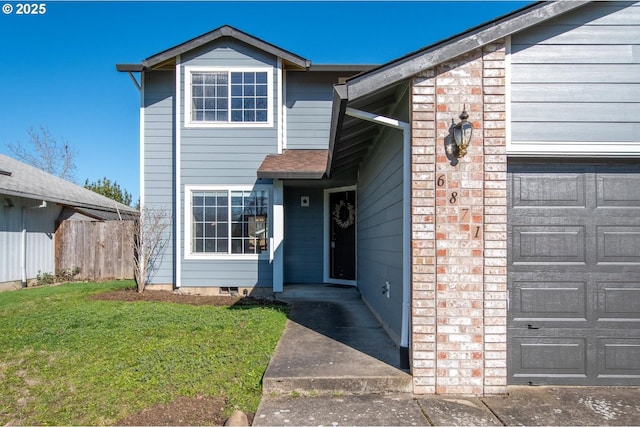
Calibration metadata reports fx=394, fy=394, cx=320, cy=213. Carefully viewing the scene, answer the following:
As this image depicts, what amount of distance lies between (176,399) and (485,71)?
4008 mm

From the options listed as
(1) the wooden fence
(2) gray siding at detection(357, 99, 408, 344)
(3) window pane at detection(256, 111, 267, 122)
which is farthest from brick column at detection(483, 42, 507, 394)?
(1) the wooden fence

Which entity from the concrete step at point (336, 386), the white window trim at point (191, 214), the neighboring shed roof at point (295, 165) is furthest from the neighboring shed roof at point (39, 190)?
the concrete step at point (336, 386)

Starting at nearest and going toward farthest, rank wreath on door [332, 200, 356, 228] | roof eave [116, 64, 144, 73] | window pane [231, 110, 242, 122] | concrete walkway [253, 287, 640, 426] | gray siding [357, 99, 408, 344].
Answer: concrete walkway [253, 287, 640, 426], gray siding [357, 99, 408, 344], roof eave [116, 64, 144, 73], window pane [231, 110, 242, 122], wreath on door [332, 200, 356, 228]

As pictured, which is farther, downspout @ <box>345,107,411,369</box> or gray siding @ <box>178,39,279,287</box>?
gray siding @ <box>178,39,279,287</box>

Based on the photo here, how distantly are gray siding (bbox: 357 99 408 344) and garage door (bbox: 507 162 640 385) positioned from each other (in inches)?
47.6

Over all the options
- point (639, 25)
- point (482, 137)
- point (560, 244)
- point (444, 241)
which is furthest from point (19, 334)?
point (639, 25)

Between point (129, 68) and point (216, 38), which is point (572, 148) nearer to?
point (216, 38)

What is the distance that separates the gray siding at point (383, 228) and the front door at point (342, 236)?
1.27 metres

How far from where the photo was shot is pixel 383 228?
18.4 feet

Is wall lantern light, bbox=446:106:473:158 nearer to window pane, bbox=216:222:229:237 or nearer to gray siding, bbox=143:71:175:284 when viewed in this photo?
window pane, bbox=216:222:229:237

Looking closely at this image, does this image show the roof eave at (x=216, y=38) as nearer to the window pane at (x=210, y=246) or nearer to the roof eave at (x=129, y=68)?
the roof eave at (x=129, y=68)

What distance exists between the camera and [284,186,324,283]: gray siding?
32.0 ft

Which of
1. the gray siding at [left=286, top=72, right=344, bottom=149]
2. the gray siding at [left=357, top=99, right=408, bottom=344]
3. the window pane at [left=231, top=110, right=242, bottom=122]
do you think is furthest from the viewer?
the gray siding at [left=286, top=72, right=344, bottom=149]

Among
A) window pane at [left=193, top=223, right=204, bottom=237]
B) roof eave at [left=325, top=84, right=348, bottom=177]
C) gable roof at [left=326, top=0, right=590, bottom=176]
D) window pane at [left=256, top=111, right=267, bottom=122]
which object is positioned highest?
window pane at [left=256, top=111, right=267, bottom=122]
